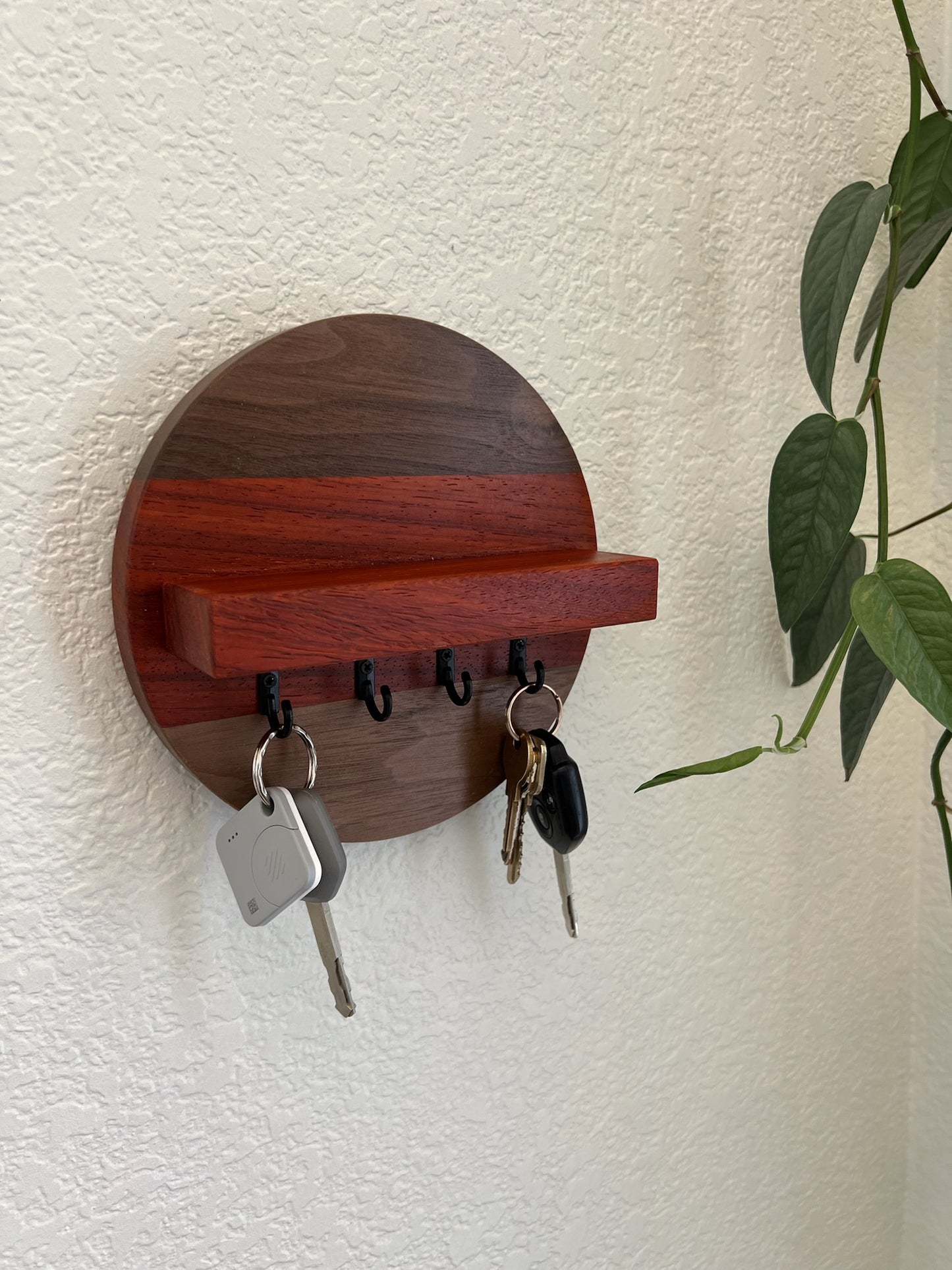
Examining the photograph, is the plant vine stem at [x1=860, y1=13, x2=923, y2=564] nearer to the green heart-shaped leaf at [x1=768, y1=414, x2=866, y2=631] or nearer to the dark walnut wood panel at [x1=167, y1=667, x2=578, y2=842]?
the green heart-shaped leaf at [x1=768, y1=414, x2=866, y2=631]

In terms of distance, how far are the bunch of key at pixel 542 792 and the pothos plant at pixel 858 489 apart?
0.04m

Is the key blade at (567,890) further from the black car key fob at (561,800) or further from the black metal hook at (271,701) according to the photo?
the black metal hook at (271,701)

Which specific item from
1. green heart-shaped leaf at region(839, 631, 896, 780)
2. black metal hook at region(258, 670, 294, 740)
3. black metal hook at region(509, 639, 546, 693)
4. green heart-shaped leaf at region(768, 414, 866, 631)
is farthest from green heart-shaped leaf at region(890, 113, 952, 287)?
black metal hook at region(258, 670, 294, 740)

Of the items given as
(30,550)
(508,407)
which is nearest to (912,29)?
(508,407)

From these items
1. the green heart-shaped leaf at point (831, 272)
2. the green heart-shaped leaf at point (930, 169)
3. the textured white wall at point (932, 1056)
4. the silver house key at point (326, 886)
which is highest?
the green heart-shaped leaf at point (930, 169)

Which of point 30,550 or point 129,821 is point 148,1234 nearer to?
point 129,821

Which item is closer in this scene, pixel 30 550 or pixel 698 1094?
pixel 30 550

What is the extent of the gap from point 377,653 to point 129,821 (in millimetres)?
156

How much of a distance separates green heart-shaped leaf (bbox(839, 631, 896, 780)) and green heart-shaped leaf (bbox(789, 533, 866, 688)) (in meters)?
0.02

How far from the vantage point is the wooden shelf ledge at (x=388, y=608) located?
1.30 feet

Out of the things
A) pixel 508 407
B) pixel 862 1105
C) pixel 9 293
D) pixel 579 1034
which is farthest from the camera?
pixel 862 1105

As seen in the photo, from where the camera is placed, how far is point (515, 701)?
55cm

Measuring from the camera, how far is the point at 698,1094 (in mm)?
728

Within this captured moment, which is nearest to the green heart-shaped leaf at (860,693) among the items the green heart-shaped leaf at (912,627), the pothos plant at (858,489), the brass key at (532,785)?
the pothos plant at (858,489)
